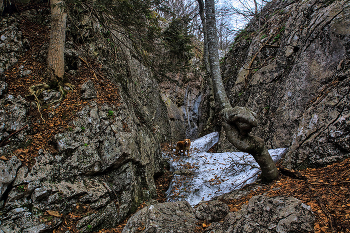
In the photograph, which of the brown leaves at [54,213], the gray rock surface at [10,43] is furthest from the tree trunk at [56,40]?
the brown leaves at [54,213]

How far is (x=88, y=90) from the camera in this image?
16.2ft

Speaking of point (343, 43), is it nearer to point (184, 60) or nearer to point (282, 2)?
point (282, 2)

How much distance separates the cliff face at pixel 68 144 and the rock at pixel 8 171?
1cm

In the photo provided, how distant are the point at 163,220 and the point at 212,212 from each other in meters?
0.80

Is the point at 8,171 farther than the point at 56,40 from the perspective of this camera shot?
No

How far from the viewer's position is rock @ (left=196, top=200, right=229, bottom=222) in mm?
2793

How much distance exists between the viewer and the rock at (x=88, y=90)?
190 inches

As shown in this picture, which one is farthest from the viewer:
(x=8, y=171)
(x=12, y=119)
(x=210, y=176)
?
(x=210, y=176)

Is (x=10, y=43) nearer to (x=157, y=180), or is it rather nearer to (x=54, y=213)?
(x=54, y=213)

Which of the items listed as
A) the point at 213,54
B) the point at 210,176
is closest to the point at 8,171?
the point at 210,176

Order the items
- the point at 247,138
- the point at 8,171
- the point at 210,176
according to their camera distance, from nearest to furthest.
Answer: the point at 8,171, the point at 247,138, the point at 210,176

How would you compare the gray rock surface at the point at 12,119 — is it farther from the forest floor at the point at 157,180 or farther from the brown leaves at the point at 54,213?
the brown leaves at the point at 54,213

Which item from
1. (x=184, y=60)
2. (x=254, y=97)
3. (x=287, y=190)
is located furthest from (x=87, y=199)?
(x=184, y=60)

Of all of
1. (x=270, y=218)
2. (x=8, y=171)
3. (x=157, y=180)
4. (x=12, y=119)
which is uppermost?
(x=12, y=119)
